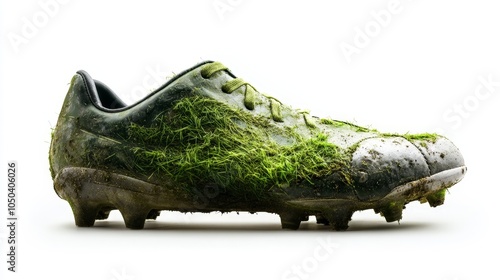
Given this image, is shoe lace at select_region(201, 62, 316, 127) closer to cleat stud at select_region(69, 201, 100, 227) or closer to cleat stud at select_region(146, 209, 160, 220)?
cleat stud at select_region(146, 209, 160, 220)

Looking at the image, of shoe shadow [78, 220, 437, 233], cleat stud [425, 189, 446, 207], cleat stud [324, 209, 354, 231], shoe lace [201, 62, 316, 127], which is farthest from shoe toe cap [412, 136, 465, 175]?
shoe lace [201, 62, 316, 127]

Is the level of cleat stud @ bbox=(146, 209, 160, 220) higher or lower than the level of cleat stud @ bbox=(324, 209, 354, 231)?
higher

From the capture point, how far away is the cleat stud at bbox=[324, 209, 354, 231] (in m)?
2.82

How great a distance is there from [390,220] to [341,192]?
27cm

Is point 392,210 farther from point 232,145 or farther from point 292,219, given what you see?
point 232,145

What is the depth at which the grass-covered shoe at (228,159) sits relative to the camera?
282cm

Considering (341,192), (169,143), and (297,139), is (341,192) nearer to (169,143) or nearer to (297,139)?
(297,139)

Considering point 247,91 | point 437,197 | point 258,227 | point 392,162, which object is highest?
point 247,91

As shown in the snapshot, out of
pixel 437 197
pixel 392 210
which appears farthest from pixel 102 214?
pixel 437 197

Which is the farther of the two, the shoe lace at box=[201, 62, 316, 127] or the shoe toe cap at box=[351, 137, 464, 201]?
the shoe lace at box=[201, 62, 316, 127]

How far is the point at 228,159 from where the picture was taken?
2.90 metres

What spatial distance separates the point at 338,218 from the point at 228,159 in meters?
0.50

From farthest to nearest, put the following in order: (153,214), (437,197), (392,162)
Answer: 1. (153,214)
2. (437,197)
3. (392,162)

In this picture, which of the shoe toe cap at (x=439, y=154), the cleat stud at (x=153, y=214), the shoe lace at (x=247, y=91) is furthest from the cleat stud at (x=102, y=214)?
the shoe toe cap at (x=439, y=154)
